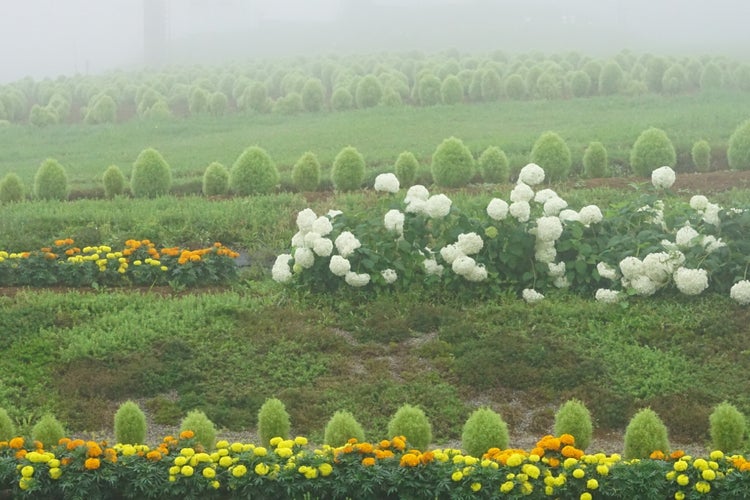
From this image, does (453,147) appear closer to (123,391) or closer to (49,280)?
(49,280)

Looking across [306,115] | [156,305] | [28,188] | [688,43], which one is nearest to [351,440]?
[156,305]

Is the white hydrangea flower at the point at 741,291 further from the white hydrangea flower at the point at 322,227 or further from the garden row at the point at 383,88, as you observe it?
the garden row at the point at 383,88

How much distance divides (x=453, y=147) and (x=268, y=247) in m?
4.07

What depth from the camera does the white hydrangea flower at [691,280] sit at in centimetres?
1072

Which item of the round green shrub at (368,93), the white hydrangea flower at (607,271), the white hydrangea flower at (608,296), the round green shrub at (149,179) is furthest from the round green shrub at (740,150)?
the round green shrub at (368,93)

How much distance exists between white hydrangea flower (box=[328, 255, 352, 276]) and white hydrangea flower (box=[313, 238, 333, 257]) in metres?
0.11

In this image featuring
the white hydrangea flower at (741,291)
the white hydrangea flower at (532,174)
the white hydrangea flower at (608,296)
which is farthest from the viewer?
the white hydrangea flower at (532,174)

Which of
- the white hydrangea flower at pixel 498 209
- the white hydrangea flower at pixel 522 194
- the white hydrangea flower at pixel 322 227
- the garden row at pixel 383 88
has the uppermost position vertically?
the white hydrangea flower at pixel 522 194

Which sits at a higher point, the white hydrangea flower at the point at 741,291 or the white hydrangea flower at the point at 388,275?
the white hydrangea flower at the point at 741,291

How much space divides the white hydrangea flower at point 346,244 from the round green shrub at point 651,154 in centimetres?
674

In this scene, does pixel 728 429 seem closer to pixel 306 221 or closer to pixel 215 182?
pixel 306 221

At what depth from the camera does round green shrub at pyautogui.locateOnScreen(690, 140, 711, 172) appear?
56.6ft

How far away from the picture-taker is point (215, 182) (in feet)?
55.0

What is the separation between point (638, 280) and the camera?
10984 mm
